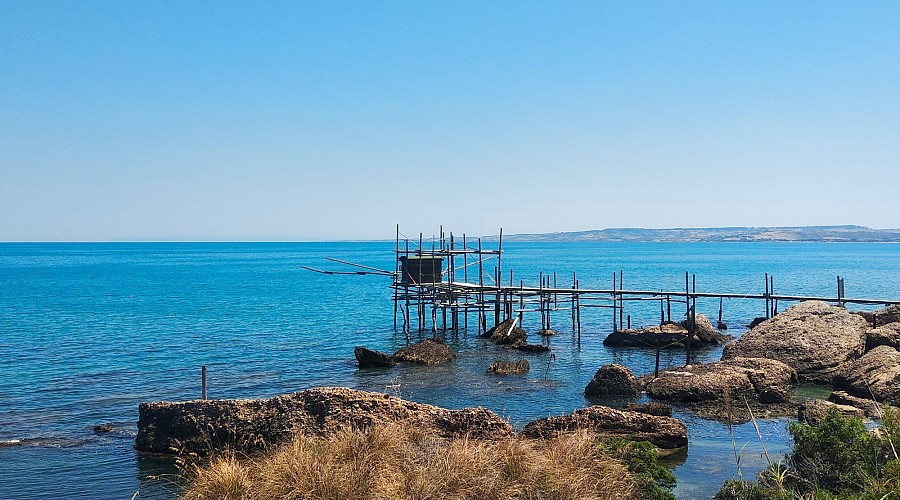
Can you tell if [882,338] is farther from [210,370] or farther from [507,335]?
[210,370]

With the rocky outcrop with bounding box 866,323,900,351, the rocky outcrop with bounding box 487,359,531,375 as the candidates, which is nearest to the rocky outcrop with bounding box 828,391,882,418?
the rocky outcrop with bounding box 866,323,900,351

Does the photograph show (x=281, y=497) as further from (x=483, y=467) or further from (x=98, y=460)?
(x=98, y=460)

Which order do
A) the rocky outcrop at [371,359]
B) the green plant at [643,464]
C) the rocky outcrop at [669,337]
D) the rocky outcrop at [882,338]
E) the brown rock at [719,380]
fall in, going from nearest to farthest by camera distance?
the green plant at [643,464]
the brown rock at [719,380]
the rocky outcrop at [882,338]
the rocky outcrop at [371,359]
the rocky outcrop at [669,337]

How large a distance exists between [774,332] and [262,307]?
42965 millimetres

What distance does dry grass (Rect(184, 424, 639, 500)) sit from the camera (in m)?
10.0

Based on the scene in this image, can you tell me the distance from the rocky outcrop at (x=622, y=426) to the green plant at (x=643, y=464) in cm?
326

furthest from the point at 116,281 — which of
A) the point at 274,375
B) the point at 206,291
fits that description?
the point at 274,375

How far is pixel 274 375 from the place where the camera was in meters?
28.5

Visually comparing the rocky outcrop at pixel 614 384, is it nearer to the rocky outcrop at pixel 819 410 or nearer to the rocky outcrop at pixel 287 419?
the rocky outcrop at pixel 819 410

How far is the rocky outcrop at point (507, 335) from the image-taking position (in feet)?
119

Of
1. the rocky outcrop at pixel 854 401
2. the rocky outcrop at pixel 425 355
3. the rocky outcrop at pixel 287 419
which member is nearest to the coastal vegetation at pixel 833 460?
the rocky outcrop at pixel 287 419

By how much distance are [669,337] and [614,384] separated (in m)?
12.9

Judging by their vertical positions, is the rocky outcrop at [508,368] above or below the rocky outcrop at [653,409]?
below

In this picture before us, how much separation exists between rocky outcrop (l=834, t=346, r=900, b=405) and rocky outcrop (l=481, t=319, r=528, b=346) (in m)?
15.2
